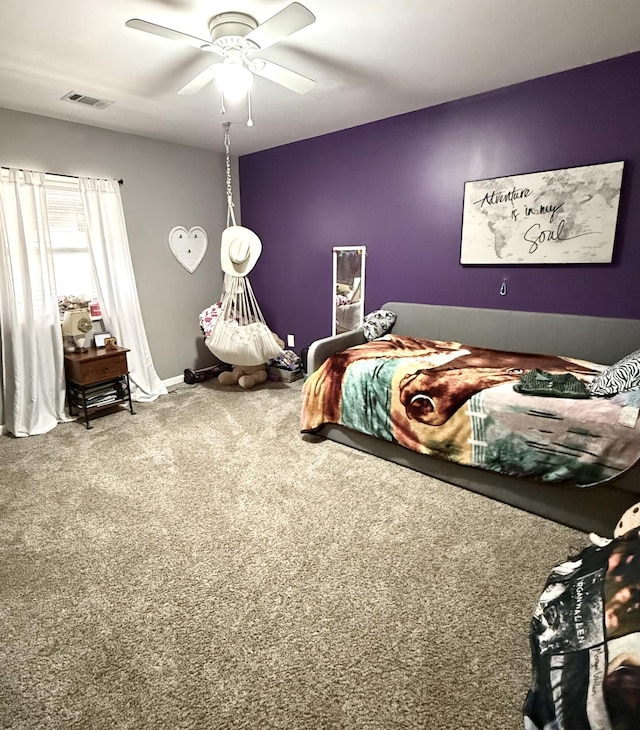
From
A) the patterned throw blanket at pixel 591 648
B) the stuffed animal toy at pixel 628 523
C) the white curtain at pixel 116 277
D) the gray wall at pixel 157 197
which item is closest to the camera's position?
the patterned throw blanket at pixel 591 648

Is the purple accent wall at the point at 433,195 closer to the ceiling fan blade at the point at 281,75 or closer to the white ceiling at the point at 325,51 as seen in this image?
the white ceiling at the point at 325,51

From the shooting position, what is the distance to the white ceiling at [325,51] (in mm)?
1882

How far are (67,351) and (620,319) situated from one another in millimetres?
3903

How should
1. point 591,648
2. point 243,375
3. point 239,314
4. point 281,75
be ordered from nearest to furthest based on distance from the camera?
point 591,648, point 281,75, point 239,314, point 243,375

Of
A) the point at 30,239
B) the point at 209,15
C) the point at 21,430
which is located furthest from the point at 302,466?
the point at 30,239

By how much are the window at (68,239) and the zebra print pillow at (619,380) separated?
11.9 ft

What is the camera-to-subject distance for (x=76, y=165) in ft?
11.1

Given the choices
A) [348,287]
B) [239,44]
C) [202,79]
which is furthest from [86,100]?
[348,287]

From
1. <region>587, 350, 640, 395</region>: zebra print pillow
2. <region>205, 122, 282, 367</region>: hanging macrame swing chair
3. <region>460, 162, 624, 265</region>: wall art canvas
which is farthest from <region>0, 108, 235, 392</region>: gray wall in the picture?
<region>587, 350, 640, 395</region>: zebra print pillow

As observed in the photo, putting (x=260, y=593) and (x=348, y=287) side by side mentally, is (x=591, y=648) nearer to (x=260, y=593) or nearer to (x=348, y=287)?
(x=260, y=593)

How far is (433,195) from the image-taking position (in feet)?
11.0

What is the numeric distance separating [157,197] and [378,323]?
2.33 metres

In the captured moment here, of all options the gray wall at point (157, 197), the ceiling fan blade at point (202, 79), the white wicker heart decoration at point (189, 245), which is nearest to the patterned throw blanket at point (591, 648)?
the ceiling fan blade at point (202, 79)

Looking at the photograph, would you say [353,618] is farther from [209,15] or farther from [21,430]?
[21,430]
